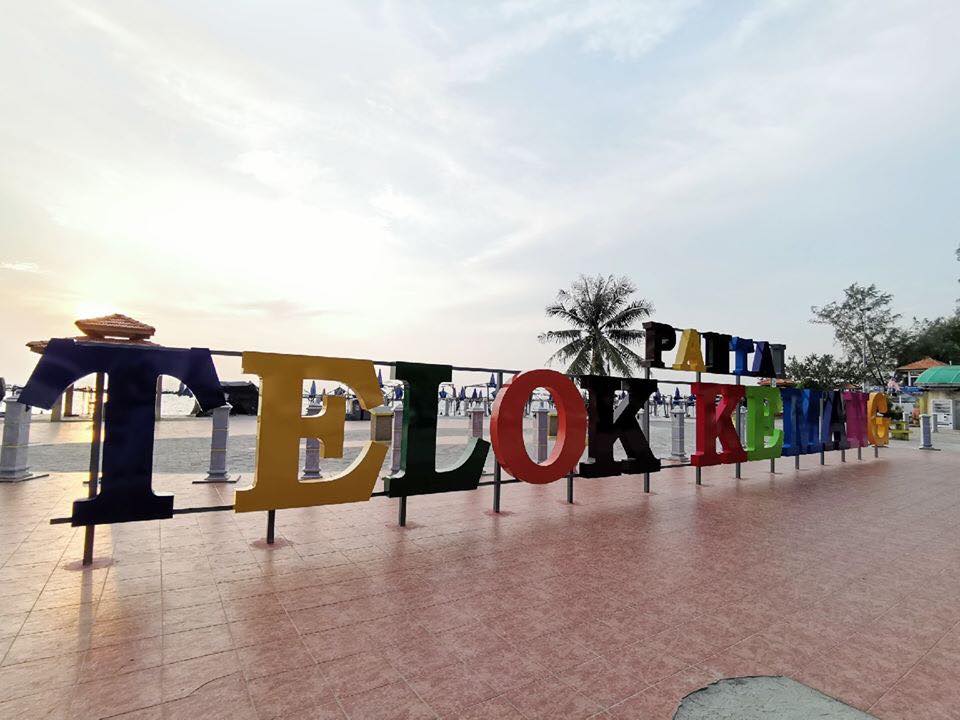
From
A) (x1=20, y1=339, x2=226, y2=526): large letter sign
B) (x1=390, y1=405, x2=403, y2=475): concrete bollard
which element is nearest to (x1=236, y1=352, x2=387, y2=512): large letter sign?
(x1=20, y1=339, x2=226, y2=526): large letter sign

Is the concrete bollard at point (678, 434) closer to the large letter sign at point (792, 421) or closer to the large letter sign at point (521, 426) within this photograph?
the large letter sign at point (792, 421)

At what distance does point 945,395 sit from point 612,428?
38.9 m

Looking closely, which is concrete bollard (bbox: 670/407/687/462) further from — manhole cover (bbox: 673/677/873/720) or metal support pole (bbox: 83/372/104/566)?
metal support pole (bbox: 83/372/104/566)

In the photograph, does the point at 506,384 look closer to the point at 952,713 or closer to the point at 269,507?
the point at 269,507

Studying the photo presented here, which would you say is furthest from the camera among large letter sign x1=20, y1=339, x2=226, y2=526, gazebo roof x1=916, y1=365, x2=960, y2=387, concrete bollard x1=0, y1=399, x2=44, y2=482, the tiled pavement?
gazebo roof x1=916, y1=365, x2=960, y2=387

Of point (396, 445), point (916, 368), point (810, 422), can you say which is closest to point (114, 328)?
point (396, 445)

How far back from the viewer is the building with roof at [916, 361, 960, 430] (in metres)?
32.6

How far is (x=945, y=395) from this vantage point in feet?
110

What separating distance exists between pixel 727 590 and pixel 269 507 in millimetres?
4261

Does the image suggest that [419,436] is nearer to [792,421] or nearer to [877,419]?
[792,421]

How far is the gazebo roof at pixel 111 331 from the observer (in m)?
4.46

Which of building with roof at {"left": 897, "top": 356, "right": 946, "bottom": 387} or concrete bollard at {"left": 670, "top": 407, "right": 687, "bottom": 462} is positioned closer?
concrete bollard at {"left": 670, "top": 407, "right": 687, "bottom": 462}

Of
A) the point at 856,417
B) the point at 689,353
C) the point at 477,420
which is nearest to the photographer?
the point at 689,353

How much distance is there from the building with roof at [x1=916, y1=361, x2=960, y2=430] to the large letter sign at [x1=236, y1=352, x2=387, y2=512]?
4087 centimetres
